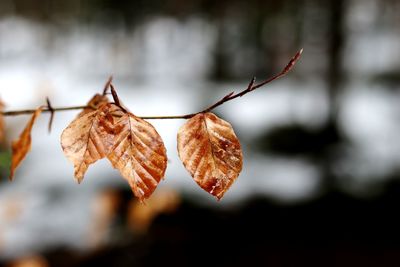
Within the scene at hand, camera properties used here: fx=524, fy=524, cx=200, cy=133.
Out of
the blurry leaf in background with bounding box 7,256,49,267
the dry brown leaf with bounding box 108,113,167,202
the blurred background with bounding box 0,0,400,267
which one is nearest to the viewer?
the dry brown leaf with bounding box 108,113,167,202

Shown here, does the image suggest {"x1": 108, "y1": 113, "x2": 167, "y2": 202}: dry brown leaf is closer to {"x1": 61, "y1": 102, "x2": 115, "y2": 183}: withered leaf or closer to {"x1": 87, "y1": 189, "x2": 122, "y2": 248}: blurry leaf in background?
{"x1": 61, "y1": 102, "x2": 115, "y2": 183}: withered leaf

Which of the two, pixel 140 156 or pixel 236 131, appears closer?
pixel 140 156

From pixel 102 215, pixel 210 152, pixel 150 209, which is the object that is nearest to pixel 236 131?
pixel 102 215

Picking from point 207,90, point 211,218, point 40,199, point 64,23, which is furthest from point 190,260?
point 64,23

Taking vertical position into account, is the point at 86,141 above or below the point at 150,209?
above

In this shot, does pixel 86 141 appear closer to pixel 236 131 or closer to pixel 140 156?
pixel 140 156

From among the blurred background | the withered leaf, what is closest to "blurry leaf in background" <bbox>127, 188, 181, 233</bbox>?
the blurred background

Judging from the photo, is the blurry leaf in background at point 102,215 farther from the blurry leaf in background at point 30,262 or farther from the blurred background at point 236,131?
the blurry leaf in background at point 30,262
